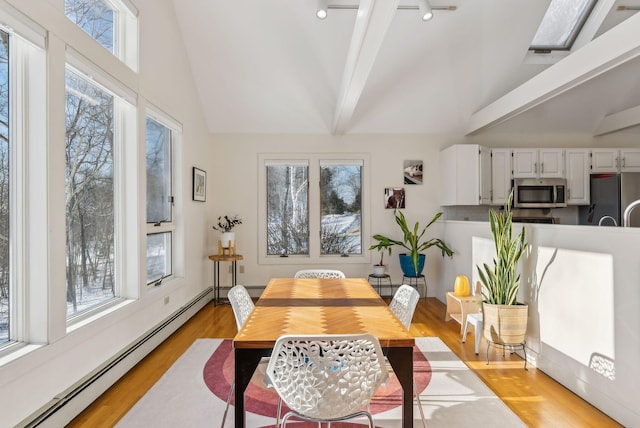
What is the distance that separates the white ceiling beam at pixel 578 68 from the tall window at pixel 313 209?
6.61 ft

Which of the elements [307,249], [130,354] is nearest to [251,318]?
[130,354]

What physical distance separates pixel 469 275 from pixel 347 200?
2.02 metres

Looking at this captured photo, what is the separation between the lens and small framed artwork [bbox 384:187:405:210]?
5.56m

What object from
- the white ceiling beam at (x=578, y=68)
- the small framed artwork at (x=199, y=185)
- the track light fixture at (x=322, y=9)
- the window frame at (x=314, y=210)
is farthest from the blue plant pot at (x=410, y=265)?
the track light fixture at (x=322, y=9)

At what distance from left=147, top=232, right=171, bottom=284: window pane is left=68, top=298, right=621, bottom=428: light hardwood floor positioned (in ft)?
2.08

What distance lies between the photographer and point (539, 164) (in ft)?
17.3

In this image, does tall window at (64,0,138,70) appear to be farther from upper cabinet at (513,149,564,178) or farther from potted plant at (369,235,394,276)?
upper cabinet at (513,149,564,178)

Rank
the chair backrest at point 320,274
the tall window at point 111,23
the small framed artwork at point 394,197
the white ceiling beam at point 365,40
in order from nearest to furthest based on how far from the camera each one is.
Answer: the white ceiling beam at point 365,40, the tall window at point 111,23, the chair backrest at point 320,274, the small framed artwork at point 394,197

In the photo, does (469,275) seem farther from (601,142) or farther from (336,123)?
(601,142)

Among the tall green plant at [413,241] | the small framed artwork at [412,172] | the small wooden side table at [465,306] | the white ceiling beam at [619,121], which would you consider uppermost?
the white ceiling beam at [619,121]

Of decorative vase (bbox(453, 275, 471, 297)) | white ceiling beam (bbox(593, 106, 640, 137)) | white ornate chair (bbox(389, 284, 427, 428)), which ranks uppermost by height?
white ceiling beam (bbox(593, 106, 640, 137))

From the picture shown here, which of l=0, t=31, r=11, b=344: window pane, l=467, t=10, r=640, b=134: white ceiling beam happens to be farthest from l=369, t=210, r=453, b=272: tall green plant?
l=0, t=31, r=11, b=344: window pane

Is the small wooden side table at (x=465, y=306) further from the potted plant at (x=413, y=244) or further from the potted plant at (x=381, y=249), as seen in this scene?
the potted plant at (x=381, y=249)

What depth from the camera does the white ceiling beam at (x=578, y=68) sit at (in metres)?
2.80
